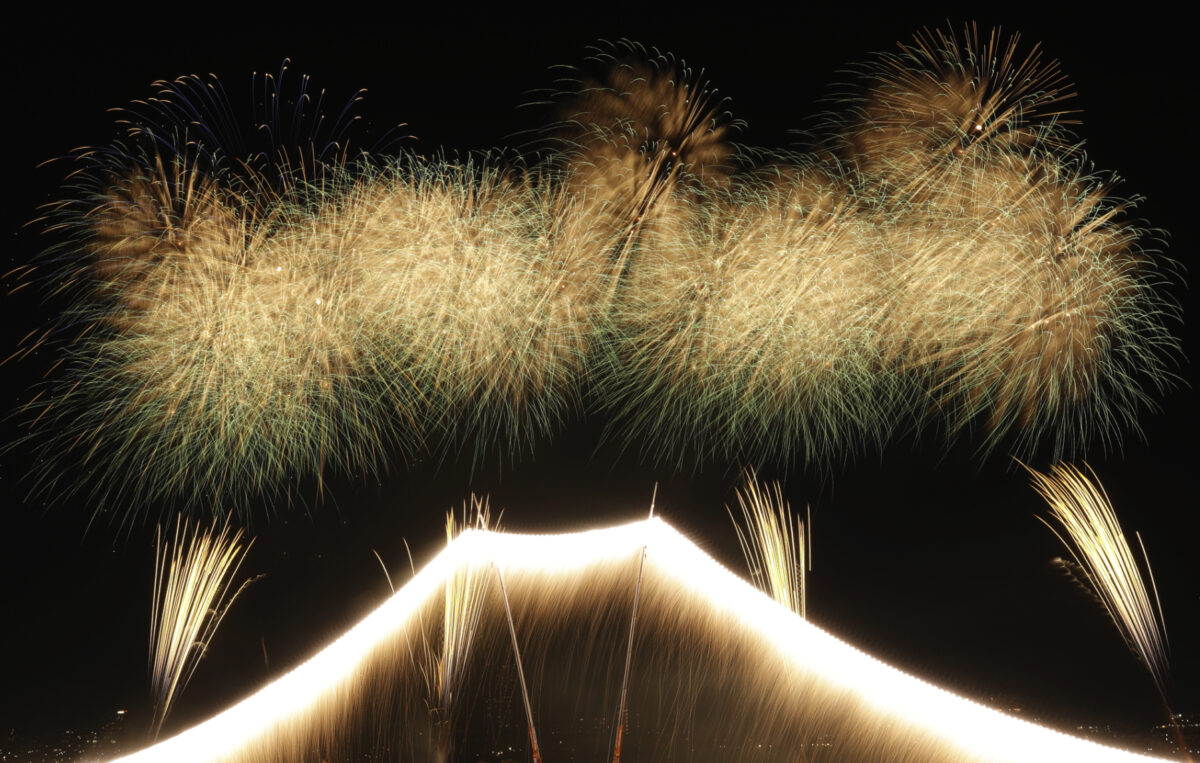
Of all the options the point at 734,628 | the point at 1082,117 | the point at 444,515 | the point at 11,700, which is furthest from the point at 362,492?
the point at 1082,117

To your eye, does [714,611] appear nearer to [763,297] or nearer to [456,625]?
[456,625]

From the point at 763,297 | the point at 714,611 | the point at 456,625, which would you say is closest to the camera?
the point at 714,611

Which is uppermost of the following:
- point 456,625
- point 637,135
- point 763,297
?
point 637,135

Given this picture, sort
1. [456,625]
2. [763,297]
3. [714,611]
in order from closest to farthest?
[714,611], [456,625], [763,297]

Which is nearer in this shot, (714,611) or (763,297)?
(714,611)

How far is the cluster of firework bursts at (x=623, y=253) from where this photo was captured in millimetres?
9500

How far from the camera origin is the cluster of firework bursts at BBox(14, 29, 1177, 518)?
31.2 ft

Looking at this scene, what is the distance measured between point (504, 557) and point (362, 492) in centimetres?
1179

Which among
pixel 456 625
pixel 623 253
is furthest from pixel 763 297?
pixel 456 625

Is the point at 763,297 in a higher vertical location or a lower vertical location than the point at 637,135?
lower

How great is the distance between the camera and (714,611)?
9086mm

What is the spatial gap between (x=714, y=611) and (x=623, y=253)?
4390mm

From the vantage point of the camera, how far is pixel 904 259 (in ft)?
34.2

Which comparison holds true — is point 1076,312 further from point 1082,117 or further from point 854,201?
point 1082,117
